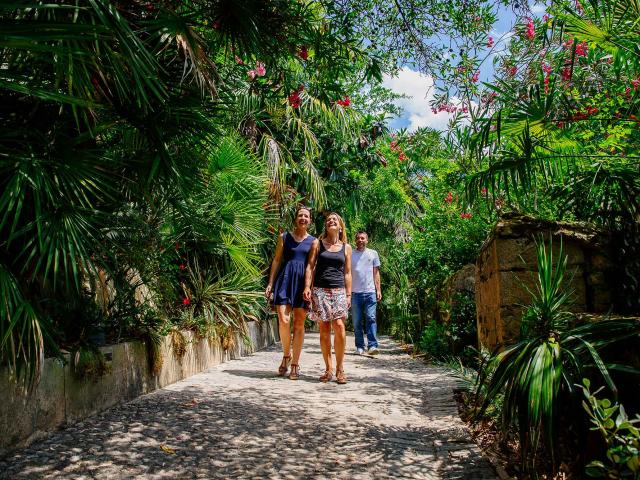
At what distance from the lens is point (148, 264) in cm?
558

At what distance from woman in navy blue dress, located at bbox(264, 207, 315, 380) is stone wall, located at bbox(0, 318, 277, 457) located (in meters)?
1.01

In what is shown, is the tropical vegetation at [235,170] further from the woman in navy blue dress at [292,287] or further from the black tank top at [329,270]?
the black tank top at [329,270]

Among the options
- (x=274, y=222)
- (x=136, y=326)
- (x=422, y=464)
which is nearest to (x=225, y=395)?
(x=136, y=326)

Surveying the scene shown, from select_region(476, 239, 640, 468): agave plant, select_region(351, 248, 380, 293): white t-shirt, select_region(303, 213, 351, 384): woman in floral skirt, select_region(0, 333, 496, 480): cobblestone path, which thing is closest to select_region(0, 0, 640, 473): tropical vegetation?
select_region(476, 239, 640, 468): agave plant

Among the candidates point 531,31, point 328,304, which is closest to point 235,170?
point 328,304

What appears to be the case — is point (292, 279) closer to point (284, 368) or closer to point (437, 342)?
point (284, 368)

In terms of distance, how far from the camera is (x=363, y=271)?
8.75 meters

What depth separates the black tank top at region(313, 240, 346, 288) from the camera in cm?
619

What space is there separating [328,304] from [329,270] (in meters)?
0.36

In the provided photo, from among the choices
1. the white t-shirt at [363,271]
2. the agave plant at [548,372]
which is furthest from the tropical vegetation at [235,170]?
the white t-shirt at [363,271]

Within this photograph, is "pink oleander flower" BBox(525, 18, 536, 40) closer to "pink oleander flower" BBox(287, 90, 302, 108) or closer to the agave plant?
the agave plant

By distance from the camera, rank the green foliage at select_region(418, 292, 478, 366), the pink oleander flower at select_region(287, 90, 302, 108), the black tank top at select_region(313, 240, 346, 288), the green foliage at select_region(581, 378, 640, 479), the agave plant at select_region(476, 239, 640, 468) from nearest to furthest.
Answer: the green foliage at select_region(581, 378, 640, 479)
the agave plant at select_region(476, 239, 640, 468)
the black tank top at select_region(313, 240, 346, 288)
the green foliage at select_region(418, 292, 478, 366)
the pink oleander flower at select_region(287, 90, 302, 108)

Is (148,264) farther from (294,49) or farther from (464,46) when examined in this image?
(464,46)

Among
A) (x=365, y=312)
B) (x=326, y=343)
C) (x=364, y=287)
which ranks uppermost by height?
(x=364, y=287)
